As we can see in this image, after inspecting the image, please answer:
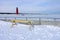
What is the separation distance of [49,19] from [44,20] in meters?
0.48

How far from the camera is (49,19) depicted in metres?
11.7

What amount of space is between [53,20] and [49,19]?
61 cm

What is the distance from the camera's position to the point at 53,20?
36.4 feet

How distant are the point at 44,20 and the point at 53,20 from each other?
0.64 metres

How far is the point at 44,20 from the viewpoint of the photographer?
11.4m
